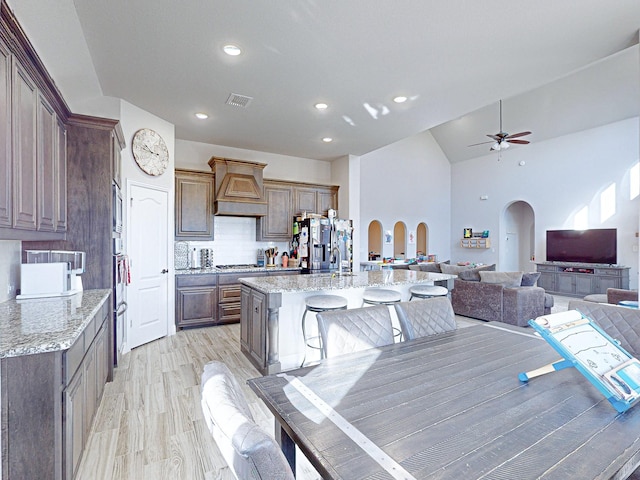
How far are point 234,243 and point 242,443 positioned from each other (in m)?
5.25

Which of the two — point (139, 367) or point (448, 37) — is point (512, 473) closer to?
point (448, 37)

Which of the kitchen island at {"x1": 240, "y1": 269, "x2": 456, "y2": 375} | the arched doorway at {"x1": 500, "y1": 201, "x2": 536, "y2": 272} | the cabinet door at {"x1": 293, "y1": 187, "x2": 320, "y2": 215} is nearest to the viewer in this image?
the kitchen island at {"x1": 240, "y1": 269, "x2": 456, "y2": 375}

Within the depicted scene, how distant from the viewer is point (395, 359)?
5.51 ft

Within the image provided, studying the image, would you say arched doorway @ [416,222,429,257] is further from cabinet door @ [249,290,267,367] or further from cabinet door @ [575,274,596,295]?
cabinet door @ [249,290,267,367]

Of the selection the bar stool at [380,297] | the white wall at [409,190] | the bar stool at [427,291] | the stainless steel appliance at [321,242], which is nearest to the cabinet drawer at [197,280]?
the stainless steel appliance at [321,242]

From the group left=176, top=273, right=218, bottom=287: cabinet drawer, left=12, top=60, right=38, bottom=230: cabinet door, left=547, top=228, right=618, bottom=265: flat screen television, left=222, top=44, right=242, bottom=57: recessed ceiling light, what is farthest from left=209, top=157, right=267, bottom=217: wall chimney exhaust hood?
left=547, top=228, right=618, bottom=265: flat screen television

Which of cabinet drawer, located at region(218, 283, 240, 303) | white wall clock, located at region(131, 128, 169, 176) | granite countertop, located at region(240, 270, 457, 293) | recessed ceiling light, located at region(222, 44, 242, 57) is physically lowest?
cabinet drawer, located at region(218, 283, 240, 303)

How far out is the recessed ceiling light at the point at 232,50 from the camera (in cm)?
281

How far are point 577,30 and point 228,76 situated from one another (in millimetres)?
2988

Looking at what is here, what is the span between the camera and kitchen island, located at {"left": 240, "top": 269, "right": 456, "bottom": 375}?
3.09 meters

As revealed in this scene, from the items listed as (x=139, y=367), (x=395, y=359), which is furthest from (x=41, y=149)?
(x=395, y=359)

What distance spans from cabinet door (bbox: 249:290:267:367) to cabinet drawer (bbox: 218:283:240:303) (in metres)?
1.71

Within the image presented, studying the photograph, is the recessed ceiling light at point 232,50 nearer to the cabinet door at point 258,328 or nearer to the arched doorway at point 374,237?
the cabinet door at point 258,328

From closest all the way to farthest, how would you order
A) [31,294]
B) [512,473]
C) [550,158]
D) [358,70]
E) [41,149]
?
[512,473]
[41,149]
[31,294]
[358,70]
[550,158]
